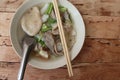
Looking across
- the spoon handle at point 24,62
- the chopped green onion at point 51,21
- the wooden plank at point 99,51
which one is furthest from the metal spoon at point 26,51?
the wooden plank at point 99,51

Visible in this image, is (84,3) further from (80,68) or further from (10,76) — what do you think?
(10,76)

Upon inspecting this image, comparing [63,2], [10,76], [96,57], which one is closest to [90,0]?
[63,2]

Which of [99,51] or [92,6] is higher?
[92,6]

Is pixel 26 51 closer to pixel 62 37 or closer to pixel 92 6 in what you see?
pixel 62 37

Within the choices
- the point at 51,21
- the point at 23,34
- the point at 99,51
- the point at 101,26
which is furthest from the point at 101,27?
the point at 23,34

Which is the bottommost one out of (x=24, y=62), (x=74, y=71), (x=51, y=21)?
(x=74, y=71)

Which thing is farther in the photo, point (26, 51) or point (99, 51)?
point (99, 51)
